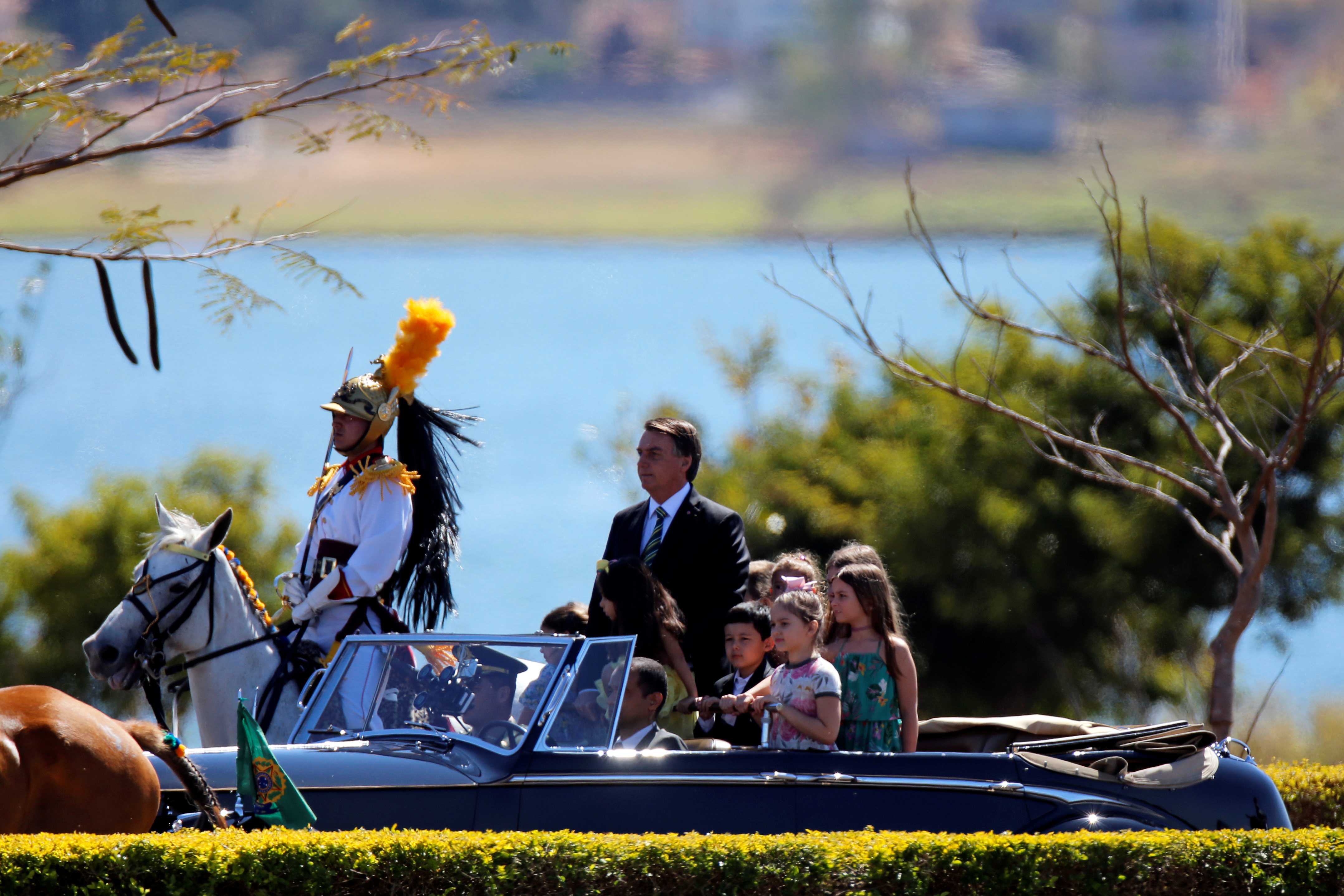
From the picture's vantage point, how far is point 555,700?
5523mm

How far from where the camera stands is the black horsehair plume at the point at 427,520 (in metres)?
7.30

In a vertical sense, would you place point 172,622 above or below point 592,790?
above

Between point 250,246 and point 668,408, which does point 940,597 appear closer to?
point 668,408

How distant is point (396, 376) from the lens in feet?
23.7

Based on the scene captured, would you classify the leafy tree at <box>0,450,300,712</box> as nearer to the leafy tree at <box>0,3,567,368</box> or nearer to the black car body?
the leafy tree at <box>0,3,567,368</box>

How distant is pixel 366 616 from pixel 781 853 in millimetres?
2793

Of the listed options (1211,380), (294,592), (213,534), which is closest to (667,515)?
(294,592)

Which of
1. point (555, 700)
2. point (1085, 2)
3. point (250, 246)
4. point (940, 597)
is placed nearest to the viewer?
point (555, 700)

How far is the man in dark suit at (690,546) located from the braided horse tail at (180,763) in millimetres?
2442

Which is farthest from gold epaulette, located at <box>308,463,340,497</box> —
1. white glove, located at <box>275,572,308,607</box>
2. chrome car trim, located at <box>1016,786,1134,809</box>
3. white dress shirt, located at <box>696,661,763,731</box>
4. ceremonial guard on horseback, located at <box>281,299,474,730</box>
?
chrome car trim, located at <box>1016,786,1134,809</box>

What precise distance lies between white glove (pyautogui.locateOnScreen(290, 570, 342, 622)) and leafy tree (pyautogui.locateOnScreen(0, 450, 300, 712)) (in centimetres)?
1291

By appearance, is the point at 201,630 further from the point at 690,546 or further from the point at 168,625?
the point at 690,546

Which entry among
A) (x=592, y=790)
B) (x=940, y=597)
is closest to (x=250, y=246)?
(x=592, y=790)

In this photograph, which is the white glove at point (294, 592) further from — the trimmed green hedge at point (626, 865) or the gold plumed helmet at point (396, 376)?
the trimmed green hedge at point (626, 865)
